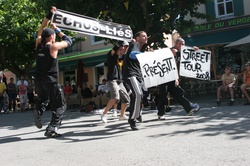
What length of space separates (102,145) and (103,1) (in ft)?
28.0

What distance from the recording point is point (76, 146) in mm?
5535

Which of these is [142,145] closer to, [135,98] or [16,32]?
[135,98]

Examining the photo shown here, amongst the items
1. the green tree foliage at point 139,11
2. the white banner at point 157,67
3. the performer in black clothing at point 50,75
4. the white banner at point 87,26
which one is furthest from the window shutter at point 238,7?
the performer in black clothing at point 50,75

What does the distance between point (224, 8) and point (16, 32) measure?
13.5 meters

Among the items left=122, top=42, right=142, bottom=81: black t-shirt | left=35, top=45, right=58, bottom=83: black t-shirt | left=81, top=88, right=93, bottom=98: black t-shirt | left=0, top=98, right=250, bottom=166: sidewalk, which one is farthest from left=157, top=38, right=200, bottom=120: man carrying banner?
left=81, top=88, right=93, bottom=98: black t-shirt

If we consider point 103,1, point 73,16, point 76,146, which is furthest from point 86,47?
point 76,146

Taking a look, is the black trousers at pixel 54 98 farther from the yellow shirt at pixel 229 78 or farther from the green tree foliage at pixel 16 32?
the green tree foliage at pixel 16 32

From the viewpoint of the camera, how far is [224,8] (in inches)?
896

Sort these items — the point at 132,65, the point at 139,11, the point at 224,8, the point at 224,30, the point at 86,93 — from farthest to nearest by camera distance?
1. the point at 224,8
2. the point at 224,30
3. the point at 86,93
4. the point at 139,11
5. the point at 132,65

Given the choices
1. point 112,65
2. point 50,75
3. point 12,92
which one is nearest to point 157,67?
point 112,65

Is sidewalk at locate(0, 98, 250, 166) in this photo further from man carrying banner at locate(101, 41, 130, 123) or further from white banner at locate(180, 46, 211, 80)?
white banner at locate(180, 46, 211, 80)

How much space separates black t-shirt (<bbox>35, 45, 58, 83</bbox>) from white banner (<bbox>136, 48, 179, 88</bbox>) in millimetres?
1639

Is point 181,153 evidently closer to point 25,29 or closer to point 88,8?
point 88,8

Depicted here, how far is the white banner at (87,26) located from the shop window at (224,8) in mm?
15844
